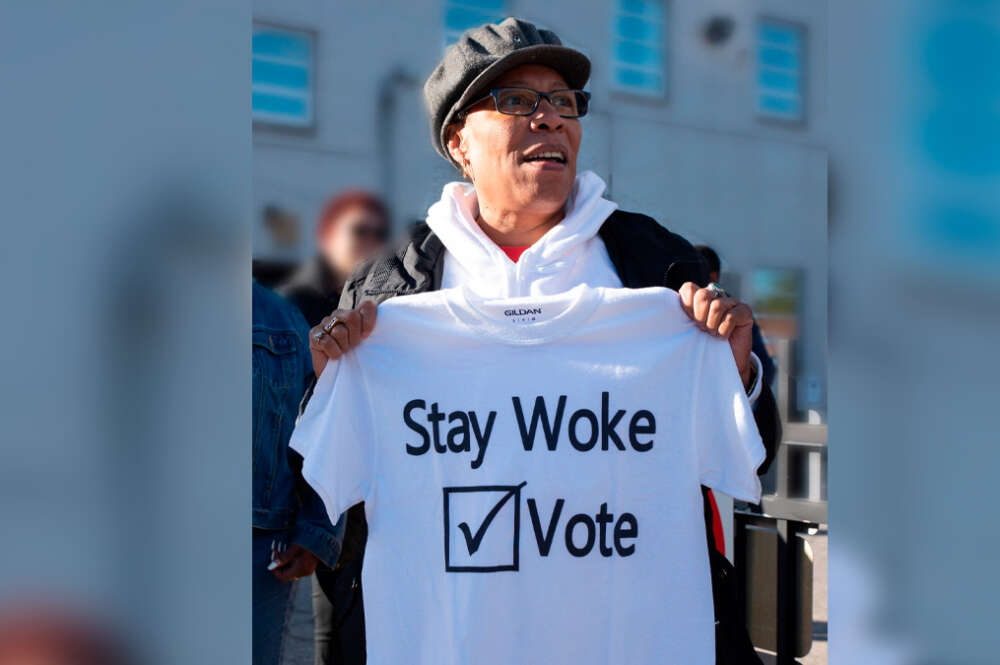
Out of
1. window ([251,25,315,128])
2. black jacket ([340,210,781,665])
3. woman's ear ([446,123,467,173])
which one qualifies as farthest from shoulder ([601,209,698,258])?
window ([251,25,315,128])

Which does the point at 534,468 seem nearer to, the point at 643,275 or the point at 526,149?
the point at 643,275

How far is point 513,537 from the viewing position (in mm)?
1712

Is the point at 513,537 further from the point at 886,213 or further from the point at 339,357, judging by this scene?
the point at 886,213

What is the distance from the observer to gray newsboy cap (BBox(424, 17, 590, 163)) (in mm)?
1768

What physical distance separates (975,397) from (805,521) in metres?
2.24

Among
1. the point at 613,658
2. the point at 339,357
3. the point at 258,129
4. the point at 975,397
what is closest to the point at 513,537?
the point at 613,658

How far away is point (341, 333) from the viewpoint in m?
1.78

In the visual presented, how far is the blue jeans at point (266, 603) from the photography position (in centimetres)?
224

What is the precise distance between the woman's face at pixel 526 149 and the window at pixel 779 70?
5.72 metres

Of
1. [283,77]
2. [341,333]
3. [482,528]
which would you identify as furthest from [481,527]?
[283,77]

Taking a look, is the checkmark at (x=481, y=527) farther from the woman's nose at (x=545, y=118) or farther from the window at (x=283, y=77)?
the window at (x=283, y=77)

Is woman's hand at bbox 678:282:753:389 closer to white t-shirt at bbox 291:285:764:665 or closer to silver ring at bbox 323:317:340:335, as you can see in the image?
white t-shirt at bbox 291:285:764:665

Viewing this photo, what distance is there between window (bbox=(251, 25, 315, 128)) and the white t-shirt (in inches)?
117

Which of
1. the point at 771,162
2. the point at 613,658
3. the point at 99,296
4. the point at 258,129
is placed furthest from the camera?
the point at 771,162
